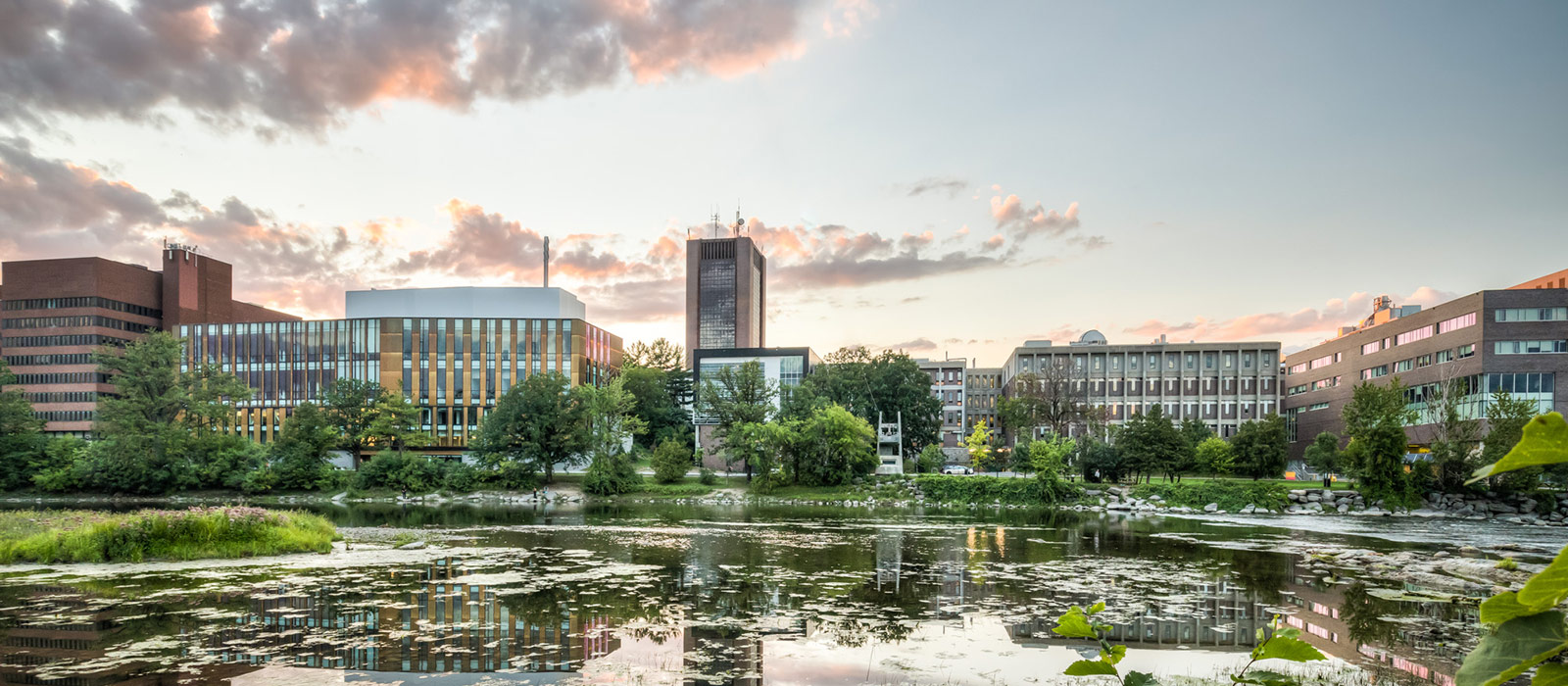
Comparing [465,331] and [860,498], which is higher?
[465,331]

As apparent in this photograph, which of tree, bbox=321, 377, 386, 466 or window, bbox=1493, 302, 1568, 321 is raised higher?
window, bbox=1493, 302, 1568, 321

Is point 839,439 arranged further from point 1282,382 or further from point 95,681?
point 1282,382

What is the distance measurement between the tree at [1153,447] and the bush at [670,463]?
37.6 meters

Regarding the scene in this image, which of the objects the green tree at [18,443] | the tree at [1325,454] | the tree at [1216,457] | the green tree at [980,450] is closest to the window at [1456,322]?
the tree at [1325,454]

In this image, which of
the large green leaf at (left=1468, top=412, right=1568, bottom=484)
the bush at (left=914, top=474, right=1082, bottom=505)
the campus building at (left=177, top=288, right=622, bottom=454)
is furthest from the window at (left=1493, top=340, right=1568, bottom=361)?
the campus building at (left=177, top=288, right=622, bottom=454)

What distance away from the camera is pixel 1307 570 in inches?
1086

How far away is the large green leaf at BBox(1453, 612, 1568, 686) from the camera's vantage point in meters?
1.65

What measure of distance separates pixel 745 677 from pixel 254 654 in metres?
8.61

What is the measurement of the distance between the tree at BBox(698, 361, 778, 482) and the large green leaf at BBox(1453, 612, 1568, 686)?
80217 millimetres

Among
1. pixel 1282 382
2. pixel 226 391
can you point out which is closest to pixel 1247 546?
pixel 226 391

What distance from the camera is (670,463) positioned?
77.6 metres

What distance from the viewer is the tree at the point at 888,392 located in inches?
3656

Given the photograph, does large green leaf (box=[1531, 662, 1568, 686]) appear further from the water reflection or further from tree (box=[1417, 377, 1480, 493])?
tree (box=[1417, 377, 1480, 493])

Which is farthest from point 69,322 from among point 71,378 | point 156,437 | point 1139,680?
point 1139,680
